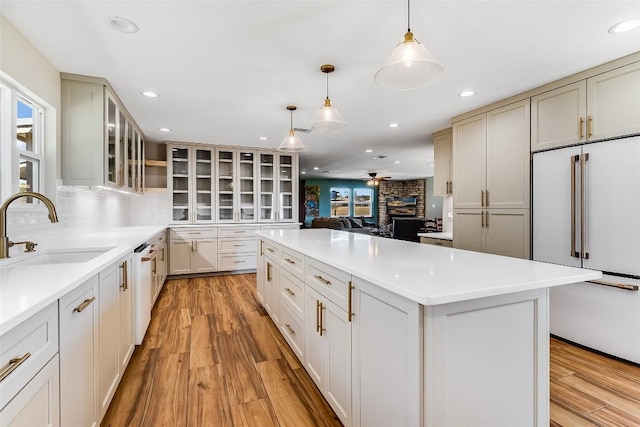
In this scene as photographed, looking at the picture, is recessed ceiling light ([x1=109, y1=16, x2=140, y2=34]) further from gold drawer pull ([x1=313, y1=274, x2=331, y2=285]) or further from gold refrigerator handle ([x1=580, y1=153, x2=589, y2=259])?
gold refrigerator handle ([x1=580, y1=153, x2=589, y2=259])

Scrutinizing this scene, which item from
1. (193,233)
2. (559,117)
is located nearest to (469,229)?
(559,117)

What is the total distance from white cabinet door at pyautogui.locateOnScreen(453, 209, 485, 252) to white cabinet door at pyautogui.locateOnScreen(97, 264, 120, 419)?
3517 millimetres

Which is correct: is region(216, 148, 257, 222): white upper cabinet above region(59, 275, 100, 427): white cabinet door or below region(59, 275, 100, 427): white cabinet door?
above

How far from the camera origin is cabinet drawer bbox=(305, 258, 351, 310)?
160 cm

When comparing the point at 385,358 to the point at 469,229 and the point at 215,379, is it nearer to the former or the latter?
the point at 215,379

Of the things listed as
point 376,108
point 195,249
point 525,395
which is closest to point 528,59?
point 376,108

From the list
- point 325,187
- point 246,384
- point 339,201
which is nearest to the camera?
point 246,384

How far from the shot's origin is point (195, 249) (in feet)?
17.2

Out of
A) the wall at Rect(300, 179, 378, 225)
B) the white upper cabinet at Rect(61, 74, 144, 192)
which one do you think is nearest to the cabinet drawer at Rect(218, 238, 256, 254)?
the white upper cabinet at Rect(61, 74, 144, 192)

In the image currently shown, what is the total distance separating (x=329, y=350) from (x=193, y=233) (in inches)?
163

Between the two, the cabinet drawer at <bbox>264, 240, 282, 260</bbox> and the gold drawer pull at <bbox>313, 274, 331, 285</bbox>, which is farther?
the cabinet drawer at <bbox>264, 240, 282, 260</bbox>

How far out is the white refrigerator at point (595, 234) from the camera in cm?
235

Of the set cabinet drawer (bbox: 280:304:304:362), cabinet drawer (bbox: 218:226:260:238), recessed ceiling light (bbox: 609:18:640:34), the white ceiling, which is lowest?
cabinet drawer (bbox: 280:304:304:362)

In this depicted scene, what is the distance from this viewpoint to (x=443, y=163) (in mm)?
4512
